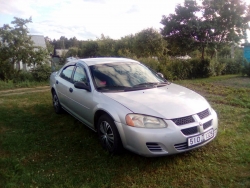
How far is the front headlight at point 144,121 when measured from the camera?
3.14 metres

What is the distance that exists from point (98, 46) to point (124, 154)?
23.2 metres

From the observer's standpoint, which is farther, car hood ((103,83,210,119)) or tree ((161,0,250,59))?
tree ((161,0,250,59))

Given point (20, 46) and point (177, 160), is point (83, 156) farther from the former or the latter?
point (20, 46)

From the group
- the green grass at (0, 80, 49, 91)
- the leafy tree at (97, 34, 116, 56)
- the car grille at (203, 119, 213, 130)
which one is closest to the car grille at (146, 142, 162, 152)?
the car grille at (203, 119, 213, 130)

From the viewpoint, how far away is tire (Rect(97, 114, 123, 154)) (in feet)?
11.2

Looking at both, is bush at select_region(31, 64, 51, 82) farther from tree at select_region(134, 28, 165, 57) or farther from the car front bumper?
the car front bumper

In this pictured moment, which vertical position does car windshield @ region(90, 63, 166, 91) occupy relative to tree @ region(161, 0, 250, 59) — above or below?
below

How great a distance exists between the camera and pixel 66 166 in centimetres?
337

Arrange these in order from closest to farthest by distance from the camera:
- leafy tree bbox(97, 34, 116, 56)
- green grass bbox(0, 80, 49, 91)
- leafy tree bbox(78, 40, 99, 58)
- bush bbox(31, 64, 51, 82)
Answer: green grass bbox(0, 80, 49, 91)
bush bbox(31, 64, 51, 82)
leafy tree bbox(97, 34, 116, 56)
leafy tree bbox(78, 40, 99, 58)

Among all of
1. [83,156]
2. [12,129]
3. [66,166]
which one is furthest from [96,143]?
[12,129]

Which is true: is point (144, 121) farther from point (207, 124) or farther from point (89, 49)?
point (89, 49)

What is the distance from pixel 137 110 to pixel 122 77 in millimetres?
1192

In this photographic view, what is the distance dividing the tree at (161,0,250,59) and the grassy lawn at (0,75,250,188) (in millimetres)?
10147

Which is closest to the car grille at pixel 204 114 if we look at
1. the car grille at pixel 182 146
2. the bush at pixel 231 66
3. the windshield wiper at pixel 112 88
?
the car grille at pixel 182 146
